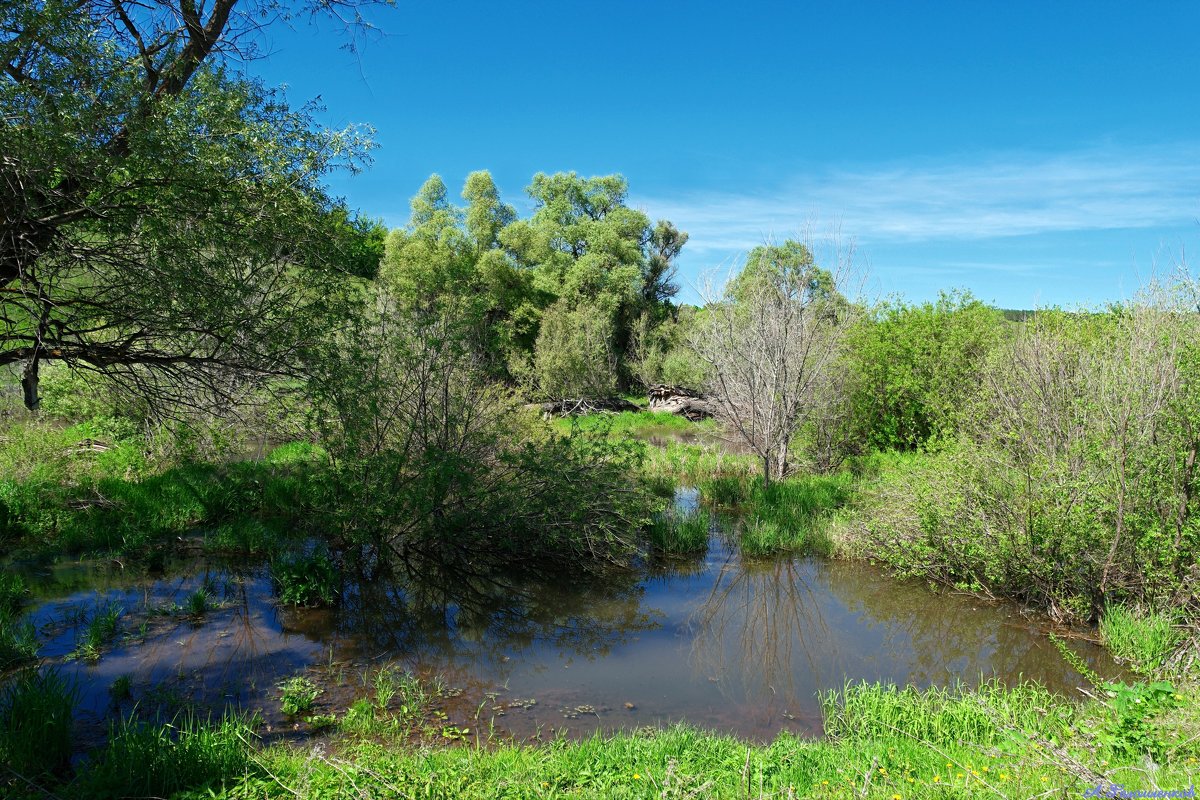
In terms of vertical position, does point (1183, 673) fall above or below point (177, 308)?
below

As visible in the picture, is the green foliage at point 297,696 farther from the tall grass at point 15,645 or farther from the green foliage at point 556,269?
the green foliage at point 556,269

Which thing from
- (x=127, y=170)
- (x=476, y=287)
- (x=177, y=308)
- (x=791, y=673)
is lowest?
(x=791, y=673)

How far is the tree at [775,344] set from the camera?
14.6 m

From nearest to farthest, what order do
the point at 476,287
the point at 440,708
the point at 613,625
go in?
the point at 440,708 → the point at 613,625 → the point at 476,287

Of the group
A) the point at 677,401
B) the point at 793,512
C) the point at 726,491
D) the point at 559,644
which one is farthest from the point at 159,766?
the point at 677,401

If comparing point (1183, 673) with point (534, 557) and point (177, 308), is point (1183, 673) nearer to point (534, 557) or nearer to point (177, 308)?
point (534, 557)

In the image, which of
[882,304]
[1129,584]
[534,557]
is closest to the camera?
[1129,584]

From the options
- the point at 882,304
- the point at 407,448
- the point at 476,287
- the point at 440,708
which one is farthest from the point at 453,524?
the point at 476,287

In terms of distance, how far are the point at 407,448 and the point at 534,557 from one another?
2.71 m

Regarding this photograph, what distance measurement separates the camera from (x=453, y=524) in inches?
414

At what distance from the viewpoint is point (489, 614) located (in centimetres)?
931

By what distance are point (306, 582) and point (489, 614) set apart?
2.38m

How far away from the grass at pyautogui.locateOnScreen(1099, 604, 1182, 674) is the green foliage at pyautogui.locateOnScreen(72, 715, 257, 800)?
8313 millimetres

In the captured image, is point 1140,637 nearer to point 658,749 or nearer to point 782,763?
point 782,763
